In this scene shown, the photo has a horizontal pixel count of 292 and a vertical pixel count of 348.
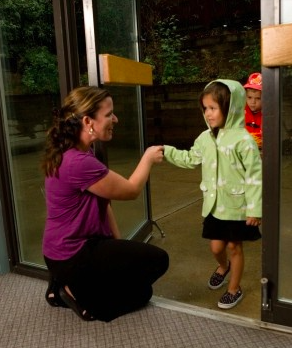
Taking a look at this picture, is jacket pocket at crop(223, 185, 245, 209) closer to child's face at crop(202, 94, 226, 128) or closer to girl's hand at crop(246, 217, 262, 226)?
girl's hand at crop(246, 217, 262, 226)

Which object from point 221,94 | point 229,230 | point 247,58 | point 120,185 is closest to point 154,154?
point 120,185

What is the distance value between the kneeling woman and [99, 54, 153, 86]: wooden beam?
0.14 m

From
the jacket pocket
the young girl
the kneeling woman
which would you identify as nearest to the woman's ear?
the kneeling woman

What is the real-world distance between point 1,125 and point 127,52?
0.91m

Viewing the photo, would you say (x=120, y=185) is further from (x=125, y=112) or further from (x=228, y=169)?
(x=125, y=112)

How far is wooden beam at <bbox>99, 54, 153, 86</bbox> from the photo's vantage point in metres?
1.86

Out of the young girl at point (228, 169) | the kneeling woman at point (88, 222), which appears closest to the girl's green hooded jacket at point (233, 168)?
the young girl at point (228, 169)

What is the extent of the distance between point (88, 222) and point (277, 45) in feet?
3.43

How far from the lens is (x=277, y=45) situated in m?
1.41

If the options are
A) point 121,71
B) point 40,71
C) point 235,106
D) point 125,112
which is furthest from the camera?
point 125,112

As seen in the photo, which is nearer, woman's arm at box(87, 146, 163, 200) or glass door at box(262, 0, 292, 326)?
glass door at box(262, 0, 292, 326)

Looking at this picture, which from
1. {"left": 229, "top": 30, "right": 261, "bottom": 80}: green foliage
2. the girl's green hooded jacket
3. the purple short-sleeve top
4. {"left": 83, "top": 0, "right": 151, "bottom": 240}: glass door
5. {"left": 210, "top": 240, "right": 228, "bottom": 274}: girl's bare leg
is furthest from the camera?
{"left": 229, "top": 30, "right": 261, "bottom": 80}: green foliage

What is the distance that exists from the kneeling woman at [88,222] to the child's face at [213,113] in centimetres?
34

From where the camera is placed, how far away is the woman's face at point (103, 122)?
1.76 m
